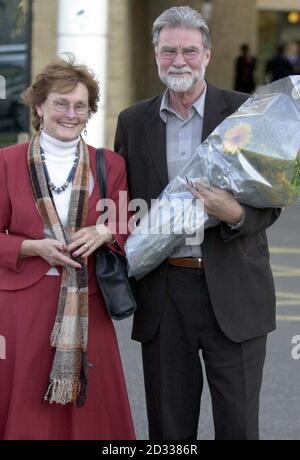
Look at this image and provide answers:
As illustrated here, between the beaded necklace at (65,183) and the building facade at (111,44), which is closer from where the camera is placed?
the beaded necklace at (65,183)

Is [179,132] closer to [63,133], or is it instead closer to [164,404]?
[63,133]

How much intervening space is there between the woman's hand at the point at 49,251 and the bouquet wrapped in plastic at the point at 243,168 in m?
0.27

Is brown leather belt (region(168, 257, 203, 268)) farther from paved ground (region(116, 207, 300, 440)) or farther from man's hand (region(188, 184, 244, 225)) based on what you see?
paved ground (region(116, 207, 300, 440))

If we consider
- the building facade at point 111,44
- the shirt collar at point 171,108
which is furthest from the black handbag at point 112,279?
the building facade at point 111,44

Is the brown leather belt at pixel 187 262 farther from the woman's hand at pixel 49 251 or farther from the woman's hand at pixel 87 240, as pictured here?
the woman's hand at pixel 49 251

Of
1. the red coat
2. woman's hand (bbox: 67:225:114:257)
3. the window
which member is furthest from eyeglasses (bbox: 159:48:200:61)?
the window

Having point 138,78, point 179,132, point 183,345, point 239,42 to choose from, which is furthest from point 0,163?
point 239,42

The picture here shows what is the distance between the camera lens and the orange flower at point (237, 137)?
3430mm

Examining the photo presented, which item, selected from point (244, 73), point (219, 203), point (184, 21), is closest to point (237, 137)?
point (219, 203)

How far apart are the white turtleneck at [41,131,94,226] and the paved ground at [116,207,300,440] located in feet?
6.05

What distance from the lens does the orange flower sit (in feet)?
11.3

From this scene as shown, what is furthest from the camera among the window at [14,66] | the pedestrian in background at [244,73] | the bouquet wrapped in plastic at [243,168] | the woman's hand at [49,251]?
the pedestrian in background at [244,73]

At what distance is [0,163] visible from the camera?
375 centimetres

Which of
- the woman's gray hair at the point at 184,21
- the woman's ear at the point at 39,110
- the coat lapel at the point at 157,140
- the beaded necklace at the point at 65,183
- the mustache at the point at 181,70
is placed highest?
the woman's gray hair at the point at 184,21
